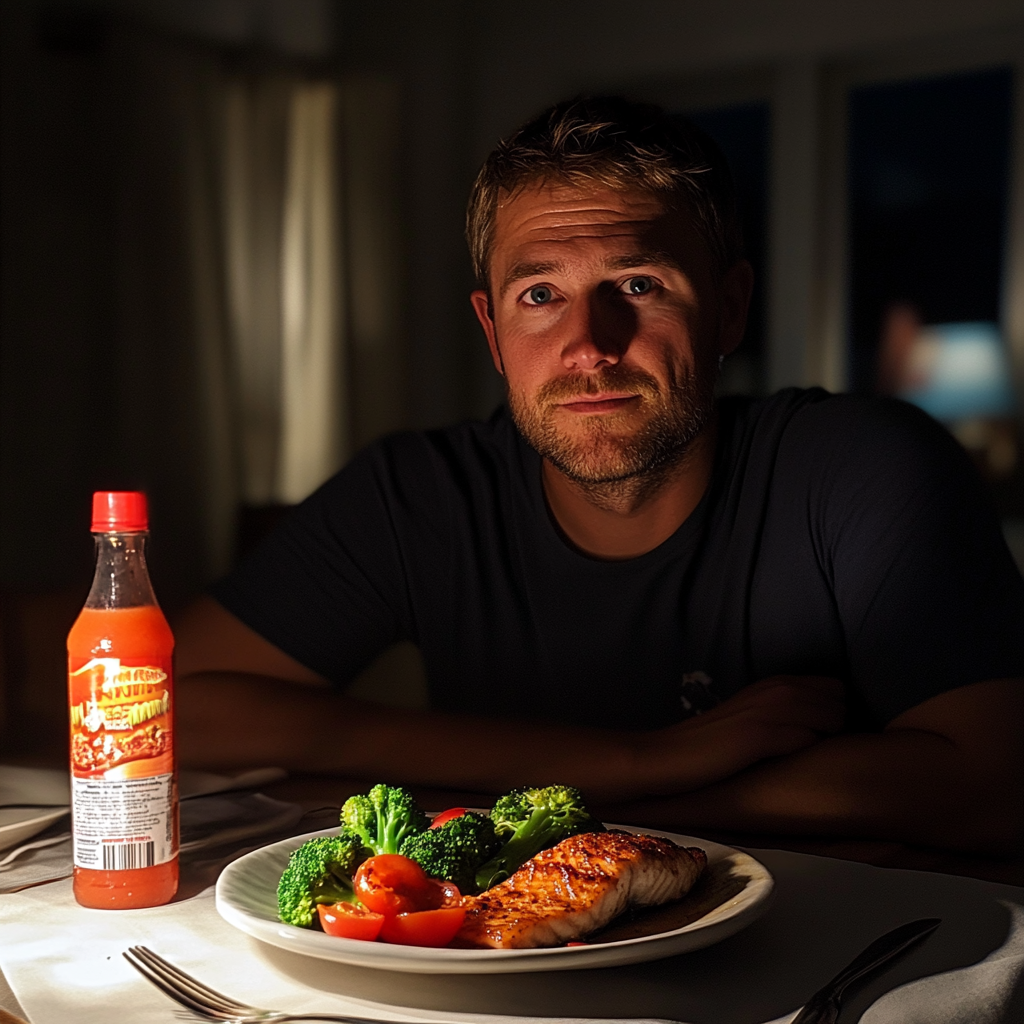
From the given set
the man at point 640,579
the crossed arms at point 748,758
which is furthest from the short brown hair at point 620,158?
the crossed arms at point 748,758

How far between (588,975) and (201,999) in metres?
0.20

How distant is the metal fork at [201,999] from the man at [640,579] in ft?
1.65

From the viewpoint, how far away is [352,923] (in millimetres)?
673

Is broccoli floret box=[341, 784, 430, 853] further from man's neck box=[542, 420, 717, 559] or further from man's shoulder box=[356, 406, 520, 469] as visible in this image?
man's shoulder box=[356, 406, 520, 469]

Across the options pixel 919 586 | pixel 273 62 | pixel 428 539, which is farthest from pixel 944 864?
pixel 273 62

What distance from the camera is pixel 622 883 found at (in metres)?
0.70

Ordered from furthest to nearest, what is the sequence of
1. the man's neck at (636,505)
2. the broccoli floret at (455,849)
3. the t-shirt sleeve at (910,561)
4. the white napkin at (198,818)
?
1. the man's neck at (636,505)
2. the t-shirt sleeve at (910,561)
3. the white napkin at (198,818)
4. the broccoli floret at (455,849)

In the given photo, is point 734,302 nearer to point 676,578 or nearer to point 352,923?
point 676,578

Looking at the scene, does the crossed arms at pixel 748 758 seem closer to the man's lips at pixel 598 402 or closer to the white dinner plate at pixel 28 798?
the white dinner plate at pixel 28 798

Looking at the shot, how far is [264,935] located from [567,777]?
20.1 inches

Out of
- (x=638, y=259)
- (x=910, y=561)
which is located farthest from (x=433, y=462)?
(x=910, y=561)

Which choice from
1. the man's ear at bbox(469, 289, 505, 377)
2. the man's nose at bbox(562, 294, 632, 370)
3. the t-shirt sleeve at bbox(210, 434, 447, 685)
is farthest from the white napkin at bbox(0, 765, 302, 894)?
the man's ear at bbox(469, 289, 505, 377)

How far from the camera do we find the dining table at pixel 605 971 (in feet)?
2.08

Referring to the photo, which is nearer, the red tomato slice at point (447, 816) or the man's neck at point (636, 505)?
the red tomato slice at point (447, 816)
